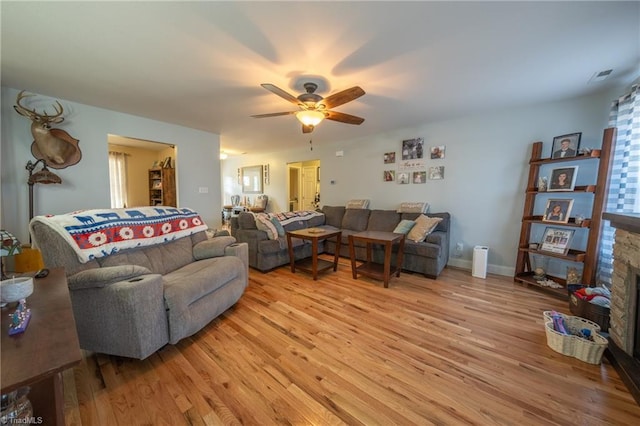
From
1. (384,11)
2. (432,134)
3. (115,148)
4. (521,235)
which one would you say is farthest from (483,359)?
(115,148)

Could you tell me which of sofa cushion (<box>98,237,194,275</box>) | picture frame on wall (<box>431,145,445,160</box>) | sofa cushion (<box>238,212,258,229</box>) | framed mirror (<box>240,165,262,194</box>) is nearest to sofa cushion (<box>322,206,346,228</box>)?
sofa cushion (<box>238,212,258,229</box>)

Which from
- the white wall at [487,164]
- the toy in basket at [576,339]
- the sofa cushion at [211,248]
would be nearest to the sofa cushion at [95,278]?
the sofa cushion at [211,248]

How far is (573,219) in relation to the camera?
274 centimetres

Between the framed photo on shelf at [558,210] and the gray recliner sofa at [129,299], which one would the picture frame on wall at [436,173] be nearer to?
the framed photo on shelf at [558,210]

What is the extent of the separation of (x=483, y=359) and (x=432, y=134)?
3299mm

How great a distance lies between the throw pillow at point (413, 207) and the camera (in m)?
3.97

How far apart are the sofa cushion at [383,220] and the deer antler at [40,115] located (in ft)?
14.6

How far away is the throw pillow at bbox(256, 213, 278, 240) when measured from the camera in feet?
11.8

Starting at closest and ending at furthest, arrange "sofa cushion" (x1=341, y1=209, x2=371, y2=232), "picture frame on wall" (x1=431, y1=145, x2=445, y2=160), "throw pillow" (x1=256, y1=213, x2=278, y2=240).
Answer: "throw pillow" (x1=256, y1=213, x2=278, y2=240), "picture frame on wall" (x1=431, y1=145, x2=445, y2=160), "sofa cushion" (x1=341, y1=209, x2=371, y2=232)

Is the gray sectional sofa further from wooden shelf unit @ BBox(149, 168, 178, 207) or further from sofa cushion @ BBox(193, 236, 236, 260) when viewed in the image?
wooden shelf unit @ BBox(149, 168, 178, 207)

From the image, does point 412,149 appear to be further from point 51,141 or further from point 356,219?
point 51,141

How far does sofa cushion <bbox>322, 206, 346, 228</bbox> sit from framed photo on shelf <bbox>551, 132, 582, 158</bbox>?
3.22 metres

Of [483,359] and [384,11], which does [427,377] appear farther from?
[384,11]

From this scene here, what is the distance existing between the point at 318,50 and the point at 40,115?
11.0ft
